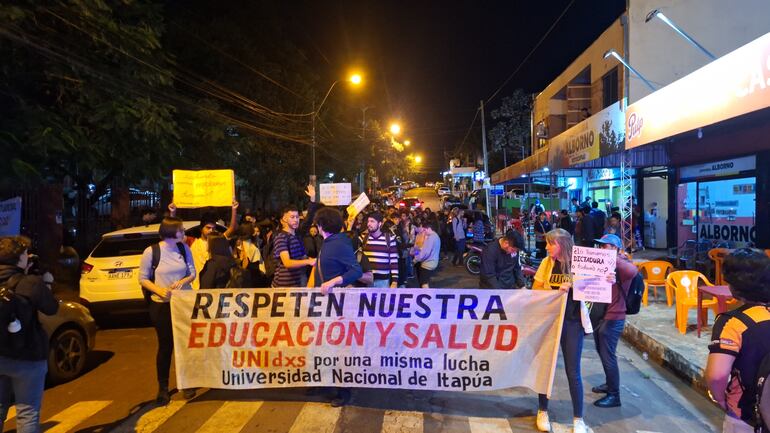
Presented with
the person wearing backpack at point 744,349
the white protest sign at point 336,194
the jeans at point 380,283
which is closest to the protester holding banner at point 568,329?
the person wearing backpack at point 744,349

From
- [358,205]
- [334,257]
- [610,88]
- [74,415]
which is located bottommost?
[74,415]

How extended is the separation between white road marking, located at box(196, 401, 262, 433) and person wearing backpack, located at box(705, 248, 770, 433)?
3.70 metres

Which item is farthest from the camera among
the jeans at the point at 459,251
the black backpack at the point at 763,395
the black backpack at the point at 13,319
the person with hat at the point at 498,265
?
the jeans at the point at 459,251

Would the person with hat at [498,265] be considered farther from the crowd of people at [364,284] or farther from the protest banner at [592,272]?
the protest banner at [592,272]

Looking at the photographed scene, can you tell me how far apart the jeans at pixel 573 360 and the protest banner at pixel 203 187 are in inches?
275

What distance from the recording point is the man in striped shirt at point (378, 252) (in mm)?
7105

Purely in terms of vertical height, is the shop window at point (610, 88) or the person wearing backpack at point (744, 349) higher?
the shop window at point (610, 88)

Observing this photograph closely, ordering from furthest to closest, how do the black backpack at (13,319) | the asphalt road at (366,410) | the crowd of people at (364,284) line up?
the asphalt road at (366,410)
the black backpack at (13,319)
the crowd of people at (364,284)

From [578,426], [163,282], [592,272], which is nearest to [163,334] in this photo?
[163,282]

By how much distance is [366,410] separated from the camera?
4.98 meters

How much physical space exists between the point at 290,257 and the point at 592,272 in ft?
11.6

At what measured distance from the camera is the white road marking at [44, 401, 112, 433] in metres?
4.81

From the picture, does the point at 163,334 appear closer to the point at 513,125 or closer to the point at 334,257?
the point at 334,257

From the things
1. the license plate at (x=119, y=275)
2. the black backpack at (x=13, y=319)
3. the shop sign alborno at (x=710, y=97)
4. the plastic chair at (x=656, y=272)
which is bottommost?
the plastic chair at (x=656, y=272)
